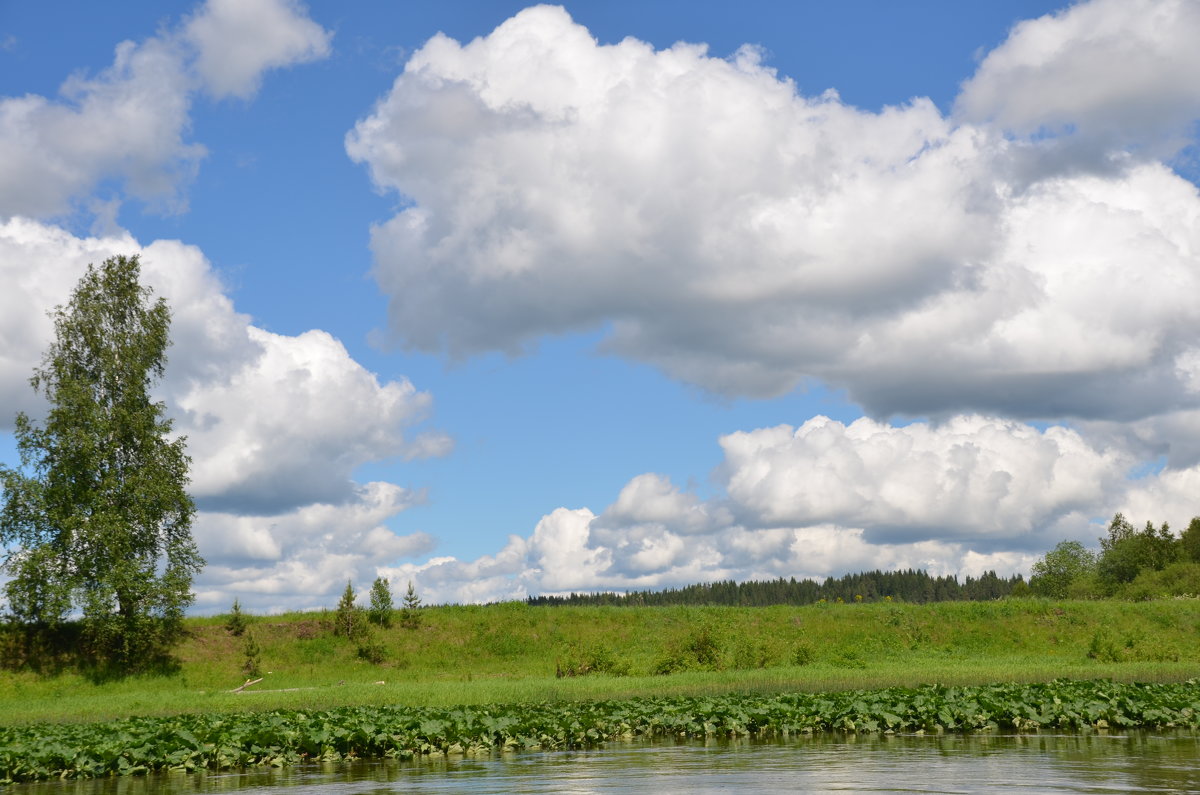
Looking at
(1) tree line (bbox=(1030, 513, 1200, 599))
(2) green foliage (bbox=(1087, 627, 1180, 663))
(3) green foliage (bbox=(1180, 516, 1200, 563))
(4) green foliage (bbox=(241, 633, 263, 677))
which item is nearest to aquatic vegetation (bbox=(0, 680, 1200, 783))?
(2) green foliage (bbox=(1087, 627, 1180, 663))

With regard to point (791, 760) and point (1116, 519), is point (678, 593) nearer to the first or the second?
point (1116, 519)

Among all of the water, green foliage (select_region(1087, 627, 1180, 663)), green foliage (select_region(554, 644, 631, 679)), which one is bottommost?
green foliage (select_region(1087, 627, 1180, 663))

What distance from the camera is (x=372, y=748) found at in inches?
850

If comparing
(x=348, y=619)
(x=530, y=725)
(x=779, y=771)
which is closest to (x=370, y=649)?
(x=348, y=619)

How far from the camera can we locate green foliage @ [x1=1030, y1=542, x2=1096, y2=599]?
526 ft

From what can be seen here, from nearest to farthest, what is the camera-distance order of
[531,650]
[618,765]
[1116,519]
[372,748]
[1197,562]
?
[618,765], [372,748], [531,650], [1197,562], [1116,519]

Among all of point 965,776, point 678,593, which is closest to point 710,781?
point 965,776

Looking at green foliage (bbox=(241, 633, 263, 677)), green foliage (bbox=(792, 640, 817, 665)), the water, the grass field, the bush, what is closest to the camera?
the water

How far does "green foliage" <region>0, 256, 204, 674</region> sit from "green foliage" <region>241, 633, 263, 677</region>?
11.9 feet

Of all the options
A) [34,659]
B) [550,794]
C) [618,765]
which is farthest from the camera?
[34,659]

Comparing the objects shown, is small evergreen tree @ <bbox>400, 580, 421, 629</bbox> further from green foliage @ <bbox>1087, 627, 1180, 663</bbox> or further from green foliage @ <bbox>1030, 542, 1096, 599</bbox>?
green foliage @ <bbox>1030, 542, 1096, 599</bbox>

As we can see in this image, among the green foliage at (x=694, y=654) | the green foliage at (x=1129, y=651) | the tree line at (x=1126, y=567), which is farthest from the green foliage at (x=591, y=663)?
the tree line at (x=1126, y=567)

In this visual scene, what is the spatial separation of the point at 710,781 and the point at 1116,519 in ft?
563

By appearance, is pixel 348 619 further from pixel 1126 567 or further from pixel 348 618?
pixel 1126 567
